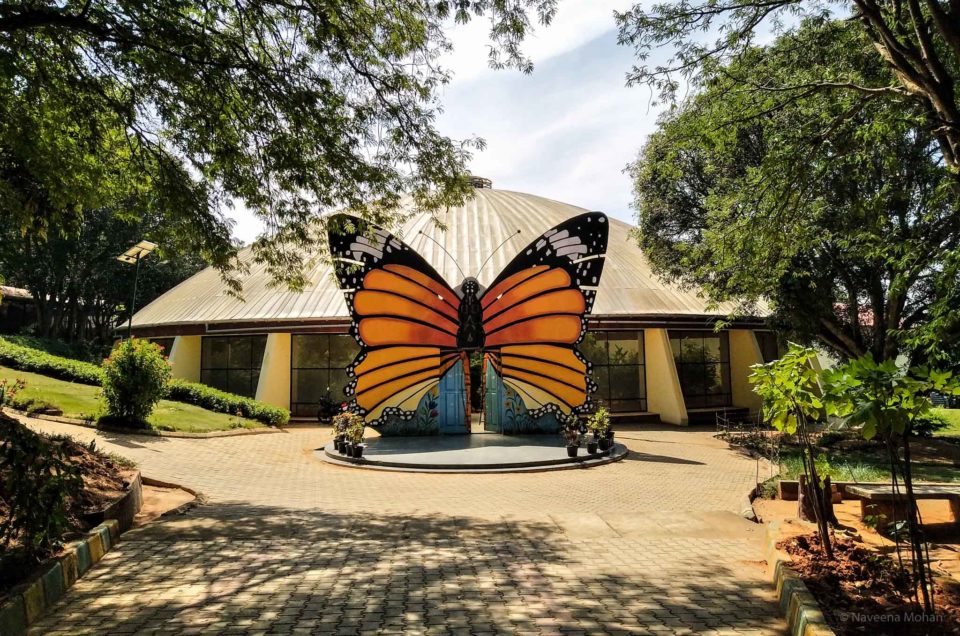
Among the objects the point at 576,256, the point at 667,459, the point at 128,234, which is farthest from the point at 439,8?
the point at 128,234

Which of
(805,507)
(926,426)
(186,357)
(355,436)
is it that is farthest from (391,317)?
(926,426)

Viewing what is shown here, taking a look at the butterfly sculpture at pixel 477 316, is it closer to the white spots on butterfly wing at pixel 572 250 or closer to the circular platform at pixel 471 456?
the white spots on butterfly wing at pixel 572 250

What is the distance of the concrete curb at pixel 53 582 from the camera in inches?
152

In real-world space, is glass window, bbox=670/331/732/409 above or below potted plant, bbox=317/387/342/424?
above

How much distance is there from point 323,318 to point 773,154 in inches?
646

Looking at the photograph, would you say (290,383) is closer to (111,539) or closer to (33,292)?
(111,539)

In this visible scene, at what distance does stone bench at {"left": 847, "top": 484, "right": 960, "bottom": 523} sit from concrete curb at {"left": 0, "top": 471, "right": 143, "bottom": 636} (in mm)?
7922

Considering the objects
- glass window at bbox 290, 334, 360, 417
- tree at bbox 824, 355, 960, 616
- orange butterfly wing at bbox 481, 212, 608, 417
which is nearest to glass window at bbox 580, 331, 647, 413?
orange butterfly wing at bbox 481, 212, 608, 417

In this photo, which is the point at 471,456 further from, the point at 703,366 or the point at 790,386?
the point at 703,366

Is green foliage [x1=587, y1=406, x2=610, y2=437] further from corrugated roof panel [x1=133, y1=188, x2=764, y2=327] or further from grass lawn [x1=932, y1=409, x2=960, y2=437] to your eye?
grass lawn [x1=932, y1=409, x2=960, y2=437]

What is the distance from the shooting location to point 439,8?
7516 millimetres

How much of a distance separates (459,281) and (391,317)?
7.69 m

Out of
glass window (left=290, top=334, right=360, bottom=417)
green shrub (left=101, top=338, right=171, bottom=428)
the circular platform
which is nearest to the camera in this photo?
the circular platform

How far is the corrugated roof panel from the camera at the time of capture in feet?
70.6
